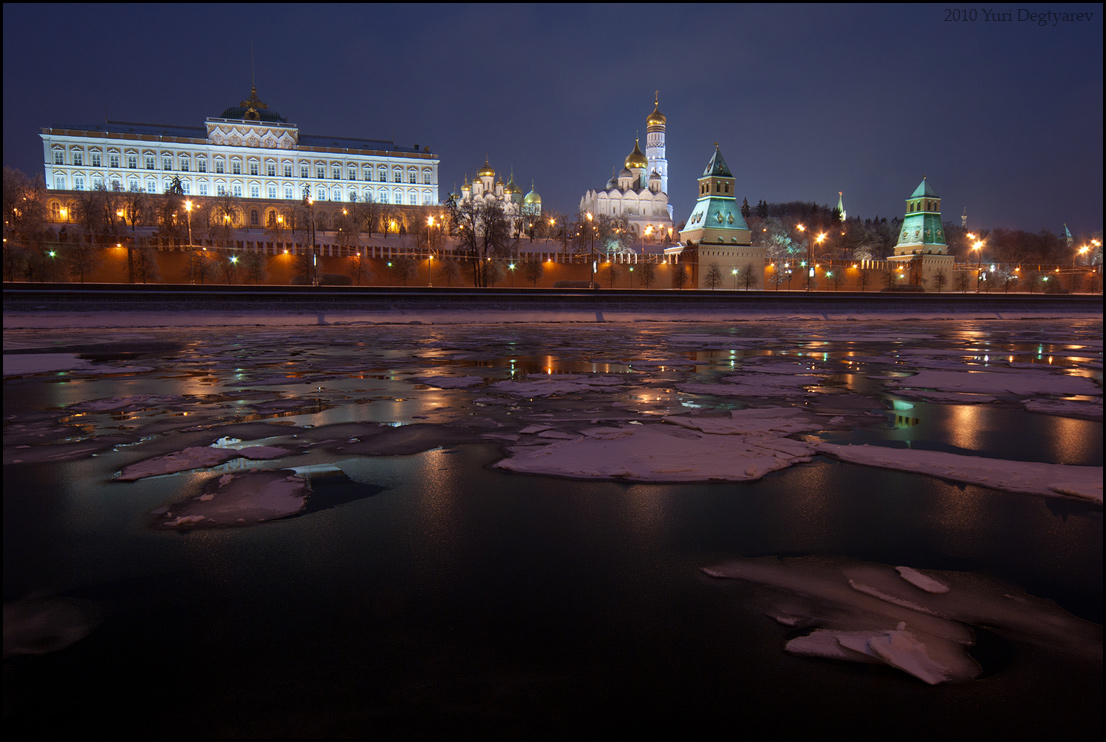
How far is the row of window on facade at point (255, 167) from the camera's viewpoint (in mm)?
90125

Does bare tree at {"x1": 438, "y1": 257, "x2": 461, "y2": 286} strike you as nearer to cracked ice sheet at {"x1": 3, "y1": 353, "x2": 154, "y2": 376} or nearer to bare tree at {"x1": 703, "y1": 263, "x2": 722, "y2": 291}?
bare tree at {"x1": 703, "y1": 263, "x2": 722, "y2": 291}

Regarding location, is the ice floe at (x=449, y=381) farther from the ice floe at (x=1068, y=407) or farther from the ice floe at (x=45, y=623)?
the ice floe at (x=1068, y=407)

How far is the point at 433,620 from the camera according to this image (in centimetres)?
257

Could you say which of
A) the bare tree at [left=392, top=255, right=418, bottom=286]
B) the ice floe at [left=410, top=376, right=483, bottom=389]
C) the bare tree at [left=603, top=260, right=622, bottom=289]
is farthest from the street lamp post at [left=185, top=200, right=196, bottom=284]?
the ice floe at [left=410, top=376, right=483, bottom=389]

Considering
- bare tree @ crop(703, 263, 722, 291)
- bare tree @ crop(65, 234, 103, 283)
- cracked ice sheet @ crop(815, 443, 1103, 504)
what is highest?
bare tree @ crop(65, 234, 103, 283)

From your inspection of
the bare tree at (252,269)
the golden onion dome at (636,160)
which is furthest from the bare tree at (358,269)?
the golden onion dome at (636,160)

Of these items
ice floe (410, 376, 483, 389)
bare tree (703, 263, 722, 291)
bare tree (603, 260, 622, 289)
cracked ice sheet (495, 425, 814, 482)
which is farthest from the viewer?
bare tree (703, 263, 722, 291)

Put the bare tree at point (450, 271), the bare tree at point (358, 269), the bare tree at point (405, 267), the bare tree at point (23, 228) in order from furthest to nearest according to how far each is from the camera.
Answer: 1. the bare tree at point (450, 271)
2. the bare tree at point (405, 267)
3. the bare tree at point (358, 269)
4. the bare tree at point (23, 228)

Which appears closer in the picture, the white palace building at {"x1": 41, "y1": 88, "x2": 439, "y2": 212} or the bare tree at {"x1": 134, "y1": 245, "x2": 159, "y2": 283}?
the bare tree at {"x1": 134, "y1": 245, "x2": 159, "y2": 283}

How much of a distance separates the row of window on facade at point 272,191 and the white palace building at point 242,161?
132mm

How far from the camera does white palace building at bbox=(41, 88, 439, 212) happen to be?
294 ft

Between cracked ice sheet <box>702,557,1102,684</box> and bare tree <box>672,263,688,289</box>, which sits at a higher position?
bare tree <box>672,263,688,289</box>

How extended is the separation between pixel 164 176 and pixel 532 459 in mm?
106525

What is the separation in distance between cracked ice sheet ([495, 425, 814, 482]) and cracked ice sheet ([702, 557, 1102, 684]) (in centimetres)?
143
